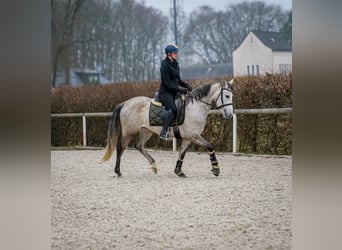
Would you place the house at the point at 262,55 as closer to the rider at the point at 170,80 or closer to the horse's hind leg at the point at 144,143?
the rider at the point at 170,80

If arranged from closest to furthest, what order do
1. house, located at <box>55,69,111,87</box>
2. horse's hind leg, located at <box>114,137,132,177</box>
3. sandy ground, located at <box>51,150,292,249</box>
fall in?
1. sandy ground, located at <box>51,150,292,249</box>
2. horse's hind leg, located at <box>114,137,132,177</box>
3. house, located at <box>55,69,111,87</box>

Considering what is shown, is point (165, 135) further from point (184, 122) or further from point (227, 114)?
point (227, 114)

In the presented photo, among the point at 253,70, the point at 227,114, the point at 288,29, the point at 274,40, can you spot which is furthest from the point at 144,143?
the point at 288,29

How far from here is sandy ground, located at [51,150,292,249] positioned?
12.5 feet

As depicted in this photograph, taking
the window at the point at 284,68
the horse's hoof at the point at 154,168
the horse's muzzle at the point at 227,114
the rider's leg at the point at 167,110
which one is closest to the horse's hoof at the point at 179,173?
the horse's hoof at the point at 154,168

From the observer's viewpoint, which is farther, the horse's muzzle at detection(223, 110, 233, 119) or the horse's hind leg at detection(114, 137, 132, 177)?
the horse's hind leg at detection(114, 137, 132, 177)

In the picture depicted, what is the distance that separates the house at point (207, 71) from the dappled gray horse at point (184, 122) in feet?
0.25

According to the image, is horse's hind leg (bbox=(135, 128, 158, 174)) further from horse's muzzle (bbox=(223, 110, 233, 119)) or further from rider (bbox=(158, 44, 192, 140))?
horse's muzzle (bbox=(223, 110, 233, 119))

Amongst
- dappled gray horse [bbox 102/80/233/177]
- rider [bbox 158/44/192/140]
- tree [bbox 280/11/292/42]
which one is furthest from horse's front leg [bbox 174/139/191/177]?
tree [bbox 280/11/292/42]

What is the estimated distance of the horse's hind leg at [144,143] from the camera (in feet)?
13.5

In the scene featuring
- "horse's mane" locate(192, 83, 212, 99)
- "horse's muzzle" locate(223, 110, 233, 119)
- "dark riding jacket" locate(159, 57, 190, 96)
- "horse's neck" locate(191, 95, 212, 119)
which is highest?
"dark riding jacket" locate(159, 57, 190, 96)

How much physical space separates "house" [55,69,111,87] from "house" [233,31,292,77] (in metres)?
0.99

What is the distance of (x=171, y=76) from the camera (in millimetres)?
4012

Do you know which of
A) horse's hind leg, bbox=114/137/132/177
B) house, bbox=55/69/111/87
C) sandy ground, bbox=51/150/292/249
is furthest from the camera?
house, bbox=55/69/111/87
